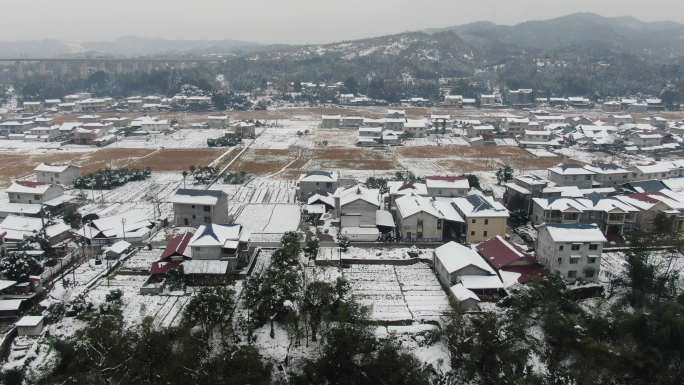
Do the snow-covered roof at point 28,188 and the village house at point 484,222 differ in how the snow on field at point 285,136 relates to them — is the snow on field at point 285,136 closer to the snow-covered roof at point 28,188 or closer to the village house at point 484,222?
the snow-covered roof at point 28,188

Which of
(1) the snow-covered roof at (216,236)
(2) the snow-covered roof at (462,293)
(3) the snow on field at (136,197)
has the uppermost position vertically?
(1) the snow-covered roof at (216,236)

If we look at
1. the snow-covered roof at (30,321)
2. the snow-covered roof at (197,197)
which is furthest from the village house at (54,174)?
the snow-covered roof at (30,321)

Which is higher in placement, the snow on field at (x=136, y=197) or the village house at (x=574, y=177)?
the village house at (x=574, y=177)

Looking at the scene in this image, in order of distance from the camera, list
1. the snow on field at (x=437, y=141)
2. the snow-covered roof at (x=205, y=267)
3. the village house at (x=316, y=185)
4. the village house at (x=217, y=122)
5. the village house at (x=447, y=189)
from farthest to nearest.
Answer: the village house at (x=217, y=122)
the snow on field at (x=437, y=141)
the village house at (x=316, y=185)
the village house at (x=447, y=189)
the snow-covered roof at (x=205, y=267)

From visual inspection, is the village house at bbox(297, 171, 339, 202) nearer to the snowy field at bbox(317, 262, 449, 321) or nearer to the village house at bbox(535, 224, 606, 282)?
the snowy field at bbox(317, 262, 449, 321)

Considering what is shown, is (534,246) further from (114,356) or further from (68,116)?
(68,116)

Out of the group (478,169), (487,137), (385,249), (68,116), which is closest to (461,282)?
(385,249)

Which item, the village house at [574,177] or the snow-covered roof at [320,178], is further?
the village house at [574,177]
